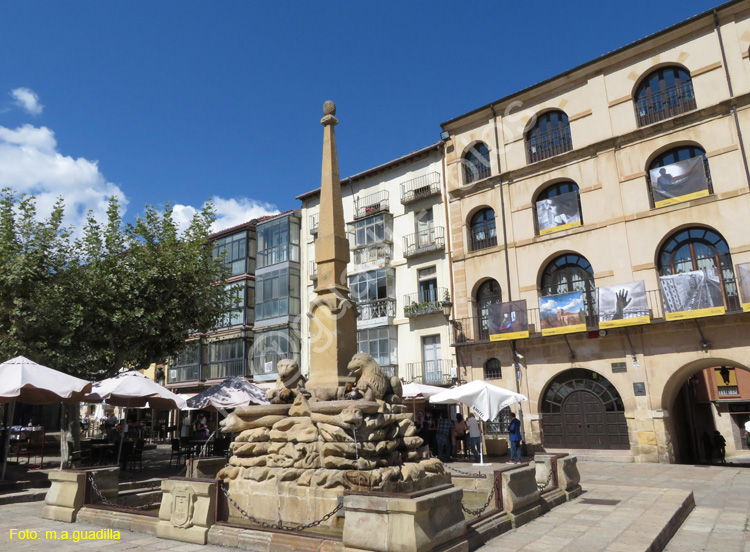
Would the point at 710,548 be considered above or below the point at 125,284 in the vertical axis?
below

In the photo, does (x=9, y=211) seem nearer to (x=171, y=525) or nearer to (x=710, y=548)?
(x=171, y=525)

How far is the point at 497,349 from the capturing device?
21875mm

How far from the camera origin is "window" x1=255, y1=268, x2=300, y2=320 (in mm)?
30859

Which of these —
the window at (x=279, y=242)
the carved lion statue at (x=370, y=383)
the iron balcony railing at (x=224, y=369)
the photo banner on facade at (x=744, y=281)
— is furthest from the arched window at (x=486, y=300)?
the iron balcony railing at (x=224, y=369)

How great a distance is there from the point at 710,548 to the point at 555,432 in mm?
14083

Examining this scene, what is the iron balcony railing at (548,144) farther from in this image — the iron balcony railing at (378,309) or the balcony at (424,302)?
the iron balcony railing at (378,309)

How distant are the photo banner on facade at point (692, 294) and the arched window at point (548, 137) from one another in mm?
6798

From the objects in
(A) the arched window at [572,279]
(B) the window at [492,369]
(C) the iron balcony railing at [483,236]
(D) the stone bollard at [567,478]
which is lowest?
(D) the stone bollard at [567,478]

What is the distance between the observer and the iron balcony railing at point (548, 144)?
2186cm

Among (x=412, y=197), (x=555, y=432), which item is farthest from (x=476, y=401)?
(x=412, y=197)

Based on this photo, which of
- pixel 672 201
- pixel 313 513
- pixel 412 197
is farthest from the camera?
pixel 412 197

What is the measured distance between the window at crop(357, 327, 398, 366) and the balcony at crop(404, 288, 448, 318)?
1.58 meters

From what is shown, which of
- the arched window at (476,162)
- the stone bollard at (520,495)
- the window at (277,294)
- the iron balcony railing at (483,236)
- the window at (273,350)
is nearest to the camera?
the stone bollard at (520,495)

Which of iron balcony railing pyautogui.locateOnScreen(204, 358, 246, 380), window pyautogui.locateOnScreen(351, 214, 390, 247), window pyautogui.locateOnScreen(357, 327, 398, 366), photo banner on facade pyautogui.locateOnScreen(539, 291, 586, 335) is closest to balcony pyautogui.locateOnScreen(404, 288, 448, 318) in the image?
window pyautogui.locateOnScreen(357, 327, 398, 366)
